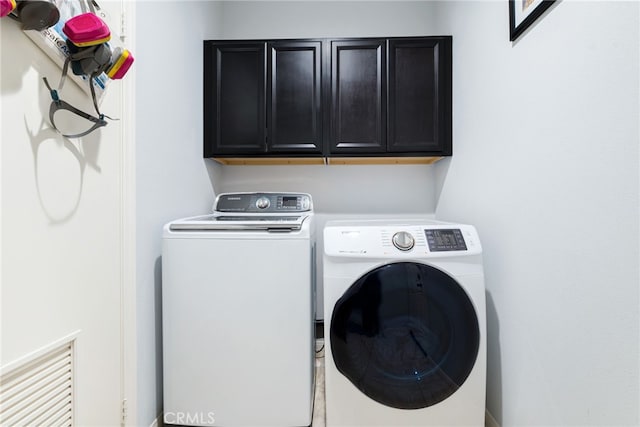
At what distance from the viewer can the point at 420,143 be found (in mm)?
1773

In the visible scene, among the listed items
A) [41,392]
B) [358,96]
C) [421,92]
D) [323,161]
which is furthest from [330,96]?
[41,392]

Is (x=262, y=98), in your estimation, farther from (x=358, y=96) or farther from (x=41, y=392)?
(x=41, y=392)

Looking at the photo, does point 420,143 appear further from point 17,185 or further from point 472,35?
point 17,185

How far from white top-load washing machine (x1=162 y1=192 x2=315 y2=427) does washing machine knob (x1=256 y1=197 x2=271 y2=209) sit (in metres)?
0.56

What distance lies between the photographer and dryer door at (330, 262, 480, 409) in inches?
45.7

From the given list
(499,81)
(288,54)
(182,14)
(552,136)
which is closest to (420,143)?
(499,81)

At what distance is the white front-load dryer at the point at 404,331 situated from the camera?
1.16 metres

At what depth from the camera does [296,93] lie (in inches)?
69.6

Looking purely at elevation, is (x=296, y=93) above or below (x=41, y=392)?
above

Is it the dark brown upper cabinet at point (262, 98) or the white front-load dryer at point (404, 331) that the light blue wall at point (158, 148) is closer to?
the dark brown upper cabinet at point (262, 98)

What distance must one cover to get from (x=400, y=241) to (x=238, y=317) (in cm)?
80

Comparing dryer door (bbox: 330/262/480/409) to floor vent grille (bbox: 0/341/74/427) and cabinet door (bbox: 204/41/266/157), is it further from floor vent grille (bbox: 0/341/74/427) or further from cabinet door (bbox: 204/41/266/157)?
cabinet door (bbox: 204/41/266/157)

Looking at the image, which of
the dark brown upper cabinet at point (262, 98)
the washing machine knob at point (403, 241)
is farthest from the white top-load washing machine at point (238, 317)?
the dark brown upper cabinet at point (262, 98)

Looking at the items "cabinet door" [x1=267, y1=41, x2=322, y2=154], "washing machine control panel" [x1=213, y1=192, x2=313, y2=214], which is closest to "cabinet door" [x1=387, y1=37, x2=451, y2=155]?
"cabinet door" [x1=267, y1=41, x2=322, y2=154]
